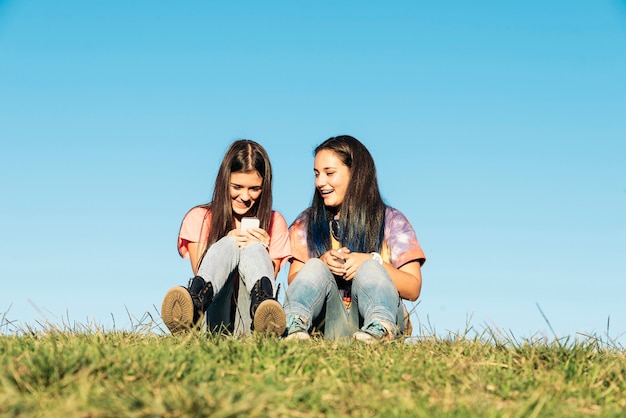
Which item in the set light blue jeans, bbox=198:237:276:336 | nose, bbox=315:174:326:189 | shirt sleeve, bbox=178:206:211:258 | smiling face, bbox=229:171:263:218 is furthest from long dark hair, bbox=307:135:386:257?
shirt sleeve, bbox=178:206:211:258

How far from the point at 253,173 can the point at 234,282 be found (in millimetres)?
1165

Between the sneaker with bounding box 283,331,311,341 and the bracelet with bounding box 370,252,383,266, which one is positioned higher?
the bracelet with bounding box 370,252,383,266

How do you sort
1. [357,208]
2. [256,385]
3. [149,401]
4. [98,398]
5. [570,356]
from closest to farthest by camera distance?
[149,401], [98,398], [256,385], [570,356], [357,208]

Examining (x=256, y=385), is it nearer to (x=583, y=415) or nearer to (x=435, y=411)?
(x=435, y=411)

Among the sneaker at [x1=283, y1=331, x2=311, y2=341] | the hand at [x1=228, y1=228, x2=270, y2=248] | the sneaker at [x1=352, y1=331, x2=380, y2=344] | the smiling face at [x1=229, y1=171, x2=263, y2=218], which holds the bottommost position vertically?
the sneaker at [x1=352, y1=331, x2=380, y2=344]

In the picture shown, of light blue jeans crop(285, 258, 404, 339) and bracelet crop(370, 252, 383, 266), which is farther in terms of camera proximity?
bracelet crop(370, 252, 383, 266)

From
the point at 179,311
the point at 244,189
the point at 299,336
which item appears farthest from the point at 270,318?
the point at 244,189

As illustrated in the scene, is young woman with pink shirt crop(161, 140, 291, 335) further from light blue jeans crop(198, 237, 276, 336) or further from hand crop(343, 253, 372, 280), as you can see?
hand crop(343, 253, 372, 280)

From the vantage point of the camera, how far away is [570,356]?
484cm

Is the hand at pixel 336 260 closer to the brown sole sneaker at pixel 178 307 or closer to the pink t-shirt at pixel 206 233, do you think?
the pink t-shirt at pixel 206 233

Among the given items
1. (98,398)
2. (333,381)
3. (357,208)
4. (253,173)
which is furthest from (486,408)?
(253,173)

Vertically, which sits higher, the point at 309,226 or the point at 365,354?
the point at 309,226

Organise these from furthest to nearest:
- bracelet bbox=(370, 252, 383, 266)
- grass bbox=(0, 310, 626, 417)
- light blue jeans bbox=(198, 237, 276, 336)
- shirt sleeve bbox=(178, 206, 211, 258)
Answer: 1. shirt sleeve bbox=(178, 206, 211, 258)
2. bracelet bbox=(370, 252, 383, 266)
3. light blue jeans bbox=(198, 237, 276, 336)
4. grass bbox=(0, 310, 626, 417)

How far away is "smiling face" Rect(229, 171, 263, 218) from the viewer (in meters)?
7.36
